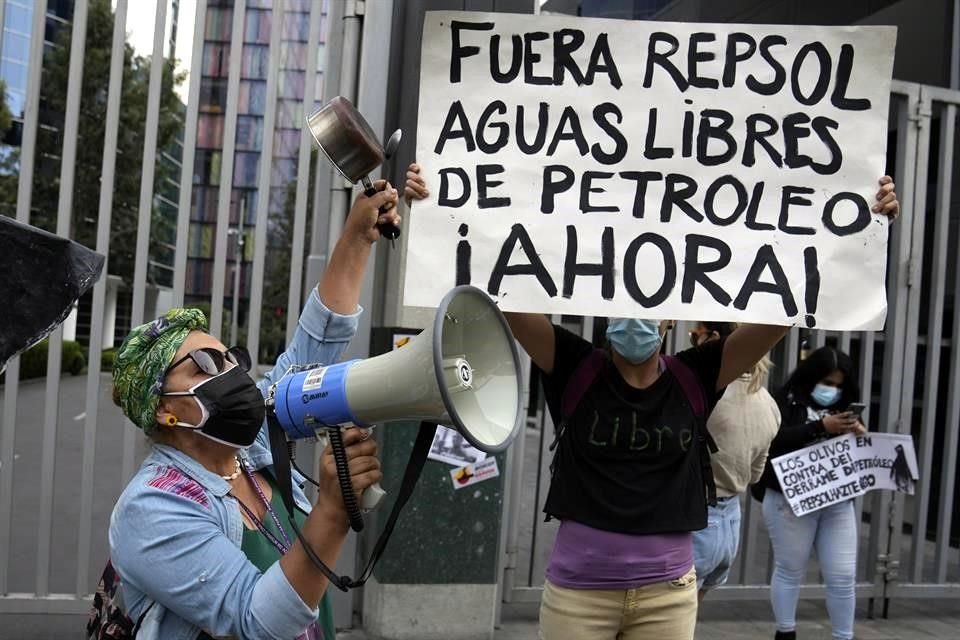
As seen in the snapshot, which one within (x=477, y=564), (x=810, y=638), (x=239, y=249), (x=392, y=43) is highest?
(x=392, y=43)

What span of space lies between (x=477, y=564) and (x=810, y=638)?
2.15 meters

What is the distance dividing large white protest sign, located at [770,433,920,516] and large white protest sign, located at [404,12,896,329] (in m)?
2.35

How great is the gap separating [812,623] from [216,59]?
481 cm

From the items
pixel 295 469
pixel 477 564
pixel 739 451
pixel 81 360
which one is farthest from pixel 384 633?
pixel 295 469

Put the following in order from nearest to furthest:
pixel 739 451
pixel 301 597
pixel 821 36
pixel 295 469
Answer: pixel 301 597 → pixel 295 469 → pixel 821 36 → pixel 739 451

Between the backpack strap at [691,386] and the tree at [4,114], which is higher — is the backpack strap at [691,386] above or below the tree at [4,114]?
below

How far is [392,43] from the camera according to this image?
5.00 meters

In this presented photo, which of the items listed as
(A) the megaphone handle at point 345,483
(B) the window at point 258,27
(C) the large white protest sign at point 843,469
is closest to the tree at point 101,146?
(B) the window at point 258,27

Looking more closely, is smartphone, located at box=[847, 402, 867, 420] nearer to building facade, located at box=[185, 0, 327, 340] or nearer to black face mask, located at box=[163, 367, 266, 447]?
building facade, located at box=[185, 0, 327, 340]

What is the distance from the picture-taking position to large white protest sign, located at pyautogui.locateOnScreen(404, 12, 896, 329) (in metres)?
2.61

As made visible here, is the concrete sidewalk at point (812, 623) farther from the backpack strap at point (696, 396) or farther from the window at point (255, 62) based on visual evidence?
the window at point (255, 62)

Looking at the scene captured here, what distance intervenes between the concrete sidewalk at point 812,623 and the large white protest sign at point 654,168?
10.6ft

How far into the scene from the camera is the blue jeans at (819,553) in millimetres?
4688

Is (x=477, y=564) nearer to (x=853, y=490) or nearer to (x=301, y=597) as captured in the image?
(x=853, y=490)
